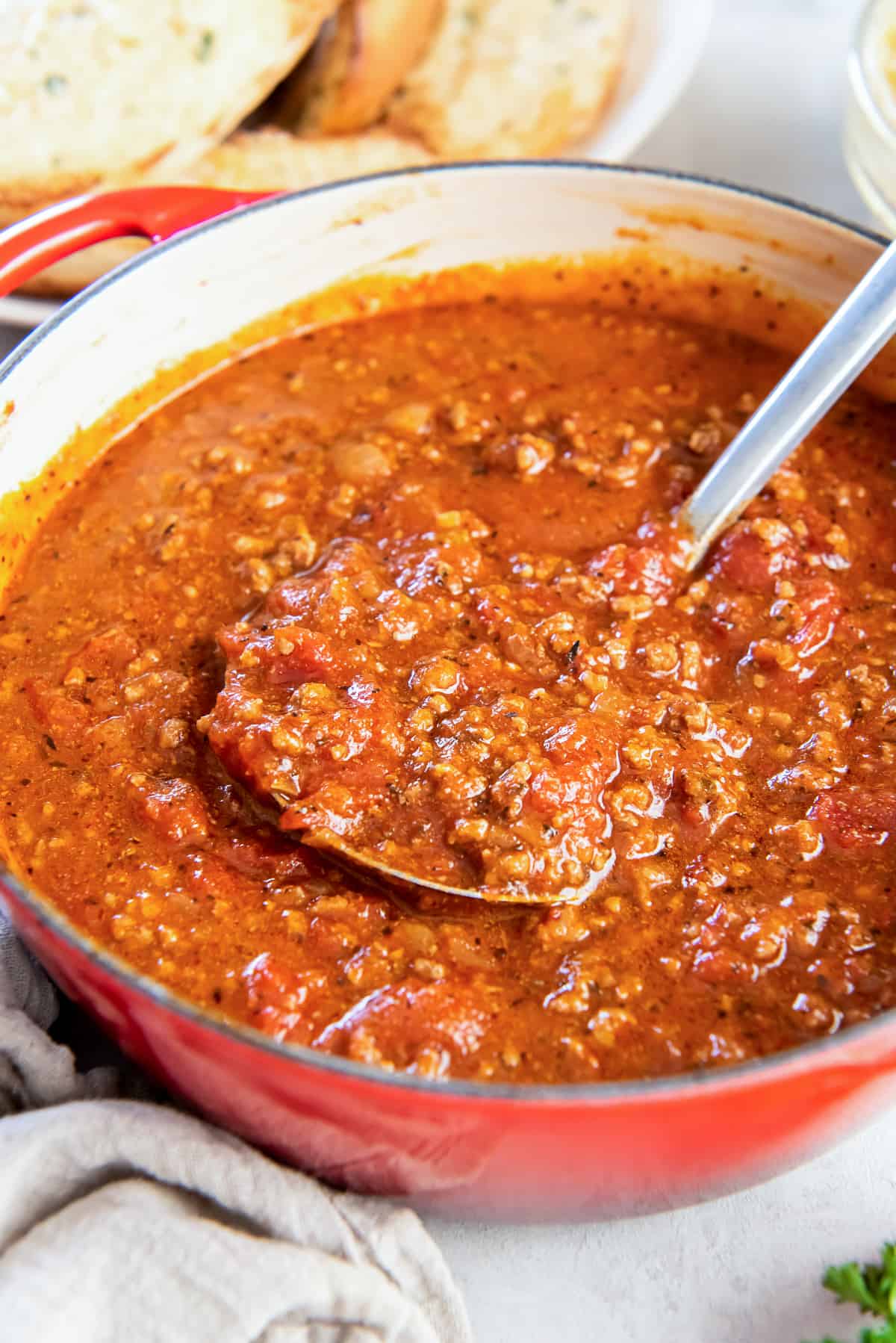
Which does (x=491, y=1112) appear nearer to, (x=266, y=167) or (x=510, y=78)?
(x=266, y=167)

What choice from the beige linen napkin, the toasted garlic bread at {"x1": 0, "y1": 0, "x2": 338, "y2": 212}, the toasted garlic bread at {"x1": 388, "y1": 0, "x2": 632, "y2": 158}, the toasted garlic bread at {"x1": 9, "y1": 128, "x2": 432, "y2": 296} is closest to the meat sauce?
the beige linen napkin

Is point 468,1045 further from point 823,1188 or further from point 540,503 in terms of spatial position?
point 540,503

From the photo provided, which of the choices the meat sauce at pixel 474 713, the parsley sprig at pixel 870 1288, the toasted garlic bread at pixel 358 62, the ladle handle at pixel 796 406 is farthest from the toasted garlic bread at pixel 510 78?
the parsley sprig at pixel 870 1288

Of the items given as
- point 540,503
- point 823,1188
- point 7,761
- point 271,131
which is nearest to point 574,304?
point 540,503

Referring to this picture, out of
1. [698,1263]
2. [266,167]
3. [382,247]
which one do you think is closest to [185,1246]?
[698,1263]

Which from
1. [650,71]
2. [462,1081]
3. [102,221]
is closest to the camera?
[462,1081]

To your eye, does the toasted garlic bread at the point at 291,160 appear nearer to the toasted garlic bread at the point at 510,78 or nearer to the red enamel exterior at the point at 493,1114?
the toasted garlic bread at the point at 510,78
